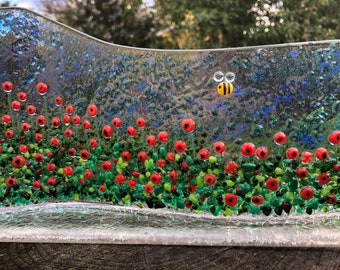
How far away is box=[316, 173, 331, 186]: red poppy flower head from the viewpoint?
1491 millimetres

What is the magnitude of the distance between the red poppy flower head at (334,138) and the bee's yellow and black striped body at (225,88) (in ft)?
0.84

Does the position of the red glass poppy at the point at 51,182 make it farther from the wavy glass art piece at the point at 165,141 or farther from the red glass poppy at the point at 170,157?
the red glass poppy at the point at 170,157

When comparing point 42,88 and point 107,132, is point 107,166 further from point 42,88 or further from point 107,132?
point 42,88

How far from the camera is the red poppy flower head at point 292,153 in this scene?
1.51 meters

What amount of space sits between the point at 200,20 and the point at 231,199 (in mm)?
4343

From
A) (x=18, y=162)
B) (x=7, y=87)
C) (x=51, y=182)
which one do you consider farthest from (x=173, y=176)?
(x=7, y=87)

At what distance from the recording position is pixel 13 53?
1820mm

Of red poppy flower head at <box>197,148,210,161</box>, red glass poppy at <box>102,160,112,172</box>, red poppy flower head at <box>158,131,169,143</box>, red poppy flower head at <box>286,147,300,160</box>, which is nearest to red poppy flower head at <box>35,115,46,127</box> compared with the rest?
red glass poppy at <box>102,160,112,172</box>

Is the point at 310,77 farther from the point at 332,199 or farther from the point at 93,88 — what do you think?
the point at 93,88

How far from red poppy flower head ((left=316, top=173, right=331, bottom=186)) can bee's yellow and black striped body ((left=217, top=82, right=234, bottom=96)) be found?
29 centimetres

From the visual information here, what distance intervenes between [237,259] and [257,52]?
519mm

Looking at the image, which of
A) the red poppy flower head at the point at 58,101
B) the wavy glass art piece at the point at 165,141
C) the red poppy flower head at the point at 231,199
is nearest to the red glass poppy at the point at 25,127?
the wavy glass art piece at the point at 165,141

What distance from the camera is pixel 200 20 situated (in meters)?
5.71

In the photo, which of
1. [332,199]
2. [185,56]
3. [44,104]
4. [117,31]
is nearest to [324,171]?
[332,199]
